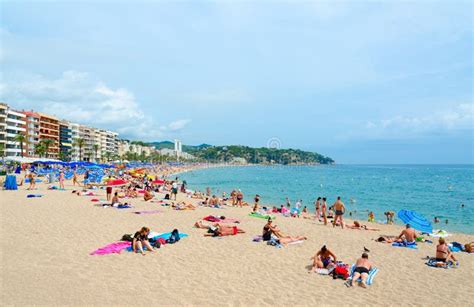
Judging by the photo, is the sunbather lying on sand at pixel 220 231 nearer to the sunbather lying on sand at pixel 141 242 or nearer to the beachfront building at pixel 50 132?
the sunbather lying on sand at pixel 141 242

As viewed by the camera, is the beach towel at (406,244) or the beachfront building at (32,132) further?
the beachfront building at (32,132)

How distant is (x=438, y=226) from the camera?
20469mm

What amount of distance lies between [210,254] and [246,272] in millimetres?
1593

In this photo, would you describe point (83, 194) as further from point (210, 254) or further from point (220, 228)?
point (210, 254)

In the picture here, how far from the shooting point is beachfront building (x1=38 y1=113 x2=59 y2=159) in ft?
249

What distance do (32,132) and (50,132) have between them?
963cm

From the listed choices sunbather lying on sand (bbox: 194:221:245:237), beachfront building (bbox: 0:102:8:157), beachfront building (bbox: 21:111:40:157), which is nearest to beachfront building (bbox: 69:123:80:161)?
beachfront building (bbox: 21:111:40:157)

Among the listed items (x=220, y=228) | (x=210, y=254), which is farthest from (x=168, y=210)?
(x=210, y=254)

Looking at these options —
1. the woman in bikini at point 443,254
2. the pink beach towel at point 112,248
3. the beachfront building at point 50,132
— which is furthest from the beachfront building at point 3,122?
the woman in bikini at point 443,254

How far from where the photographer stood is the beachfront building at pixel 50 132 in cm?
7575

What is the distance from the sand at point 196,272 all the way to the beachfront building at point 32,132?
6315 centimetres

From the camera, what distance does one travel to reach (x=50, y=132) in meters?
80.0

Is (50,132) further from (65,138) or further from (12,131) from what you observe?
(12,131)

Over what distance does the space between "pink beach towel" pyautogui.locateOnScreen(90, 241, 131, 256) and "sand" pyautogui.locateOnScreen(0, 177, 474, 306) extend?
9.4 inches
